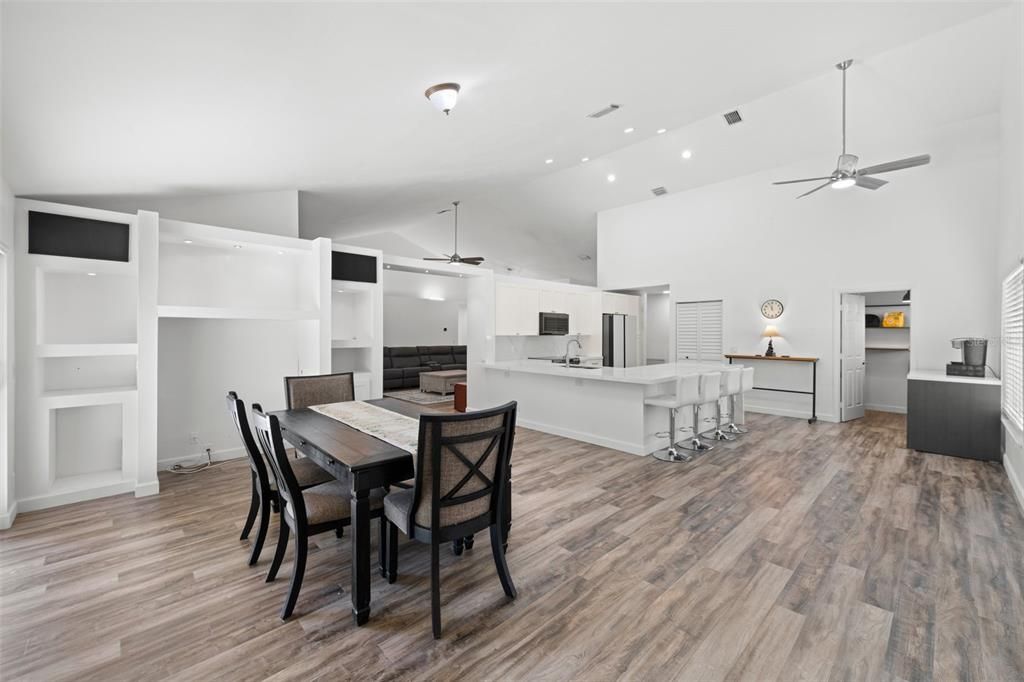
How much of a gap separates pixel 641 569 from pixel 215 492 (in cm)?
324

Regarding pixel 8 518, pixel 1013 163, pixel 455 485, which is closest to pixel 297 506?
Result: pixel 455 485

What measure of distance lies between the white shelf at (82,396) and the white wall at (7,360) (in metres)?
0.22

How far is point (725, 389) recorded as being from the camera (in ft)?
16.4

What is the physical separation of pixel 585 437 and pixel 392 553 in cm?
314

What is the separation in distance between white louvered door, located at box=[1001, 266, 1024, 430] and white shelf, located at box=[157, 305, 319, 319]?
574 centimetres

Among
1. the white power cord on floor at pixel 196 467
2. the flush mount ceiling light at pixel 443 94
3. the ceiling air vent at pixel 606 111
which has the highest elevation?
the ceiling air vent at pixel 606 111

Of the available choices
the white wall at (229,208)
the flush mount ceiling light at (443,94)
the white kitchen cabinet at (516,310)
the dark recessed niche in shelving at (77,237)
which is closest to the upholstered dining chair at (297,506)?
the flush mount ceiling light at (443,94)

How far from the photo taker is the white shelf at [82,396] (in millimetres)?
3203

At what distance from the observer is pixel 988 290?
204 inches

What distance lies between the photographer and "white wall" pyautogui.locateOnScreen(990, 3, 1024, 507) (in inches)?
Answer: 125

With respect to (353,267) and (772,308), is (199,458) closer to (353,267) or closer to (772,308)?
(353,267)

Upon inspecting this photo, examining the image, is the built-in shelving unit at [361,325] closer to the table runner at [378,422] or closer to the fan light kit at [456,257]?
the fan light kit at [456,257]

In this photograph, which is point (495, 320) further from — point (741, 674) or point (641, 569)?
point (741, 674)

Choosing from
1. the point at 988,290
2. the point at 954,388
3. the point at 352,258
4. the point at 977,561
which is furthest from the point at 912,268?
the point at 352,258
